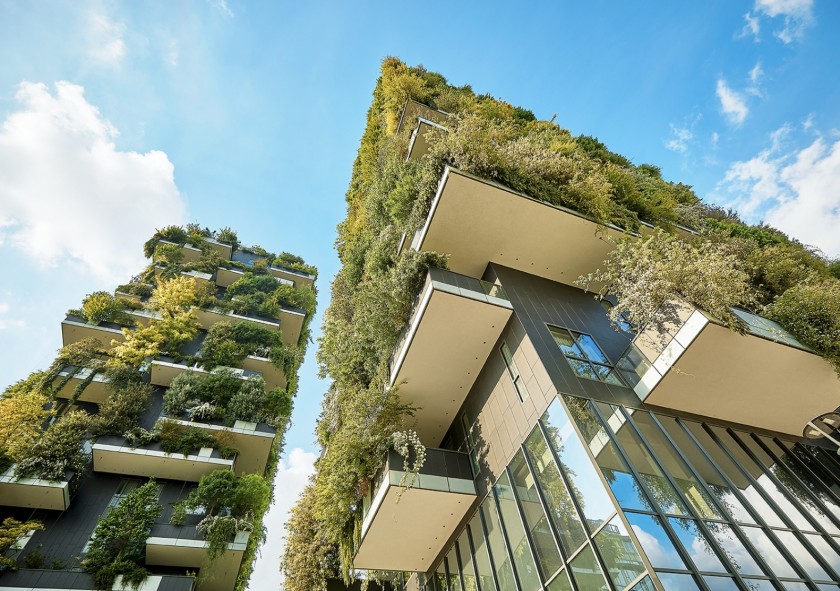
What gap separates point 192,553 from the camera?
1495 cm

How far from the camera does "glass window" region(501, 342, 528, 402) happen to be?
29.1 ft

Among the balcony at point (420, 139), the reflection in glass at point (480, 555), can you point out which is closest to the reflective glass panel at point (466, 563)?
the reflection in glass at point (480, 555)

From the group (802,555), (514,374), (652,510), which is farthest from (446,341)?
(802,555)

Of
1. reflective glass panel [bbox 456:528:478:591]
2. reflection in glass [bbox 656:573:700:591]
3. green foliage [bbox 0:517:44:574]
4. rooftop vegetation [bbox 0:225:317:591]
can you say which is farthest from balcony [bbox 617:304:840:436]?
green foliage [bbox 0:517:44:574]

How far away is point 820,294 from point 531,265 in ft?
20.3

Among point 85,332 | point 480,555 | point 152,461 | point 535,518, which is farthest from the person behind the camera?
point 85,332

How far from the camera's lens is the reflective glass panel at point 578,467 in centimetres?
605

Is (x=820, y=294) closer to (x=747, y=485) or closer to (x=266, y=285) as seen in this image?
(x=747, y=485)

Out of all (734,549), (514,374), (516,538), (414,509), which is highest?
(734,549)

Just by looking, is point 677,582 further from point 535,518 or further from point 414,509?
point 414,509

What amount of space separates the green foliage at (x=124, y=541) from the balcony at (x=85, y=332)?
38.6 feet

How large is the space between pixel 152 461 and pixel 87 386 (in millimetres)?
6277

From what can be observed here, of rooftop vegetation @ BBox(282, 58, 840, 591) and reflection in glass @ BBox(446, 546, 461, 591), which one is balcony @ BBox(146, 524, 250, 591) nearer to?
rooftop vegetation @ BBox(282, 58, 840, 591)

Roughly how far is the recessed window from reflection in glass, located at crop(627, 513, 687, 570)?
3.05 m
